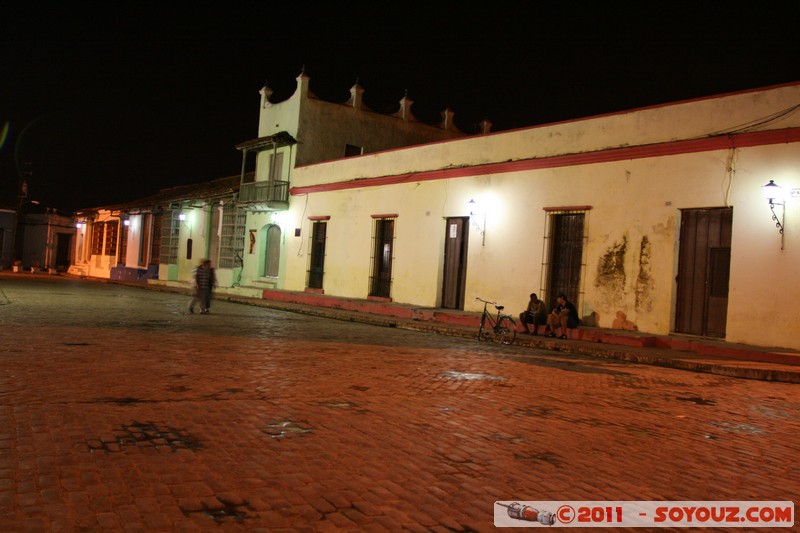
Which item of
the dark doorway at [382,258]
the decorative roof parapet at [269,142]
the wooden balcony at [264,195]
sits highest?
the decorative roof parapet at [269,142]

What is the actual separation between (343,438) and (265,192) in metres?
23.1

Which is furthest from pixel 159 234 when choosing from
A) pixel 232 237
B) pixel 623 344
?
pixel 623 344

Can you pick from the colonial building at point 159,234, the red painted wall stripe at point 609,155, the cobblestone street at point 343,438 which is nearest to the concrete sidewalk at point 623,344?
the cobblestone street at point 343,438

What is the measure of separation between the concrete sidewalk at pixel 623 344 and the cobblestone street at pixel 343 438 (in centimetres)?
100

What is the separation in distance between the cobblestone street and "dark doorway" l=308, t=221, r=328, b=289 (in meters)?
14.6

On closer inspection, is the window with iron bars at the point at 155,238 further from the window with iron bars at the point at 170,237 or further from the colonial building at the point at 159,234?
the window with iron bars at the point at 170,237

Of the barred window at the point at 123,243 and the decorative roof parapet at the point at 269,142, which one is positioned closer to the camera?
the decorative roof parapet at the point at 269,142

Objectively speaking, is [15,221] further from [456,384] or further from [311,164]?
[456,384]

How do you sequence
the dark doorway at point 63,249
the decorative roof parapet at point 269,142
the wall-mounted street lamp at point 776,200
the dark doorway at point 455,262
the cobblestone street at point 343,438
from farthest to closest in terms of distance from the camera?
the dark doorway at point 63,249
the decorative roof parapet at point 269,142
the dark doorway at point 455,262
the wall-mounted street lamp at point 776,200
the cobblestone street at point 343,438

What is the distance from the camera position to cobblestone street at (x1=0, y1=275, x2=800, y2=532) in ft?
12.5

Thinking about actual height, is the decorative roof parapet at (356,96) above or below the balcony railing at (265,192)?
above

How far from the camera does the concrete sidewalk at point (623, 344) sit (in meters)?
11.0

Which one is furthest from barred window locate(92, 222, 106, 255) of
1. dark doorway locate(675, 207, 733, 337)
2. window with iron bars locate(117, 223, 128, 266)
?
dark doorway locate(675, 207, 733, 337)

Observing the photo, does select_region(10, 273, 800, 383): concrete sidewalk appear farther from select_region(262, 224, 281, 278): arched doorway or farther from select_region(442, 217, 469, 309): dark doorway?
select_region(262, 224, 281, 278): arched doorway
